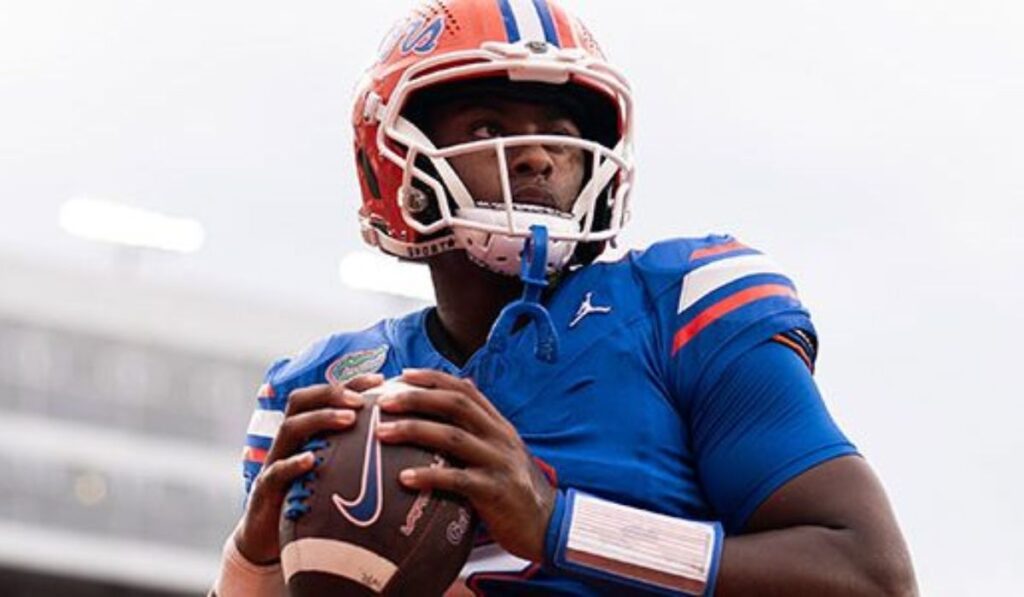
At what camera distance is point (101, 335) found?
5816 centimetres

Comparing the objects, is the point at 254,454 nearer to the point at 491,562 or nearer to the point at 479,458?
the point at 491,562

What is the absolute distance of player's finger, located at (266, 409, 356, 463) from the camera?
14.2ft

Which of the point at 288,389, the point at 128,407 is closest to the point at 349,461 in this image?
the point at 288,389

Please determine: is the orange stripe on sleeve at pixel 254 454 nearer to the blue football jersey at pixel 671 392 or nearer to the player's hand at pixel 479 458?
the blue football jersey at pixel 671 392

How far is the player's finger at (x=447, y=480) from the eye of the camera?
4215 mm

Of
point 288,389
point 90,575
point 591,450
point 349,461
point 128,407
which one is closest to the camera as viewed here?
point 349,461

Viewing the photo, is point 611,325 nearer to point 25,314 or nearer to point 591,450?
point 591,450

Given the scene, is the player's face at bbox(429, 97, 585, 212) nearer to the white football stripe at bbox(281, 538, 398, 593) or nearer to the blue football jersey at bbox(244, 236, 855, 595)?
the blue football jersey at bbox(244, 236, 855, 595)

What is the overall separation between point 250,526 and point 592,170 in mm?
824

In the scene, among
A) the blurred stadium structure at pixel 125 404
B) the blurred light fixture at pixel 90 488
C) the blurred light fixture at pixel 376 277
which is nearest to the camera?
the blurred light fixture at pixel 376 277

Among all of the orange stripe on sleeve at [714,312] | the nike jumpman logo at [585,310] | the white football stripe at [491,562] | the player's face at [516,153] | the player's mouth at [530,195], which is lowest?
the white football stripe at [491,562]

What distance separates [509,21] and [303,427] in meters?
0.95

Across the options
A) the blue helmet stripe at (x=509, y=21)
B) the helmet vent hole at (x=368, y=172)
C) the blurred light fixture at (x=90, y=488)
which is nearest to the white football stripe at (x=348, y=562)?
the helmet vent hole at (x=368, y=172)

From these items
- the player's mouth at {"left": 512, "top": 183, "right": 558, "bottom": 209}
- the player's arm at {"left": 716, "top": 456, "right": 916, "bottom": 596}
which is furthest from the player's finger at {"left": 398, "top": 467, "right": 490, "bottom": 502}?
the player's mouth at {"left": 512, "top": 183, "right": 558, "bottom": 209}
